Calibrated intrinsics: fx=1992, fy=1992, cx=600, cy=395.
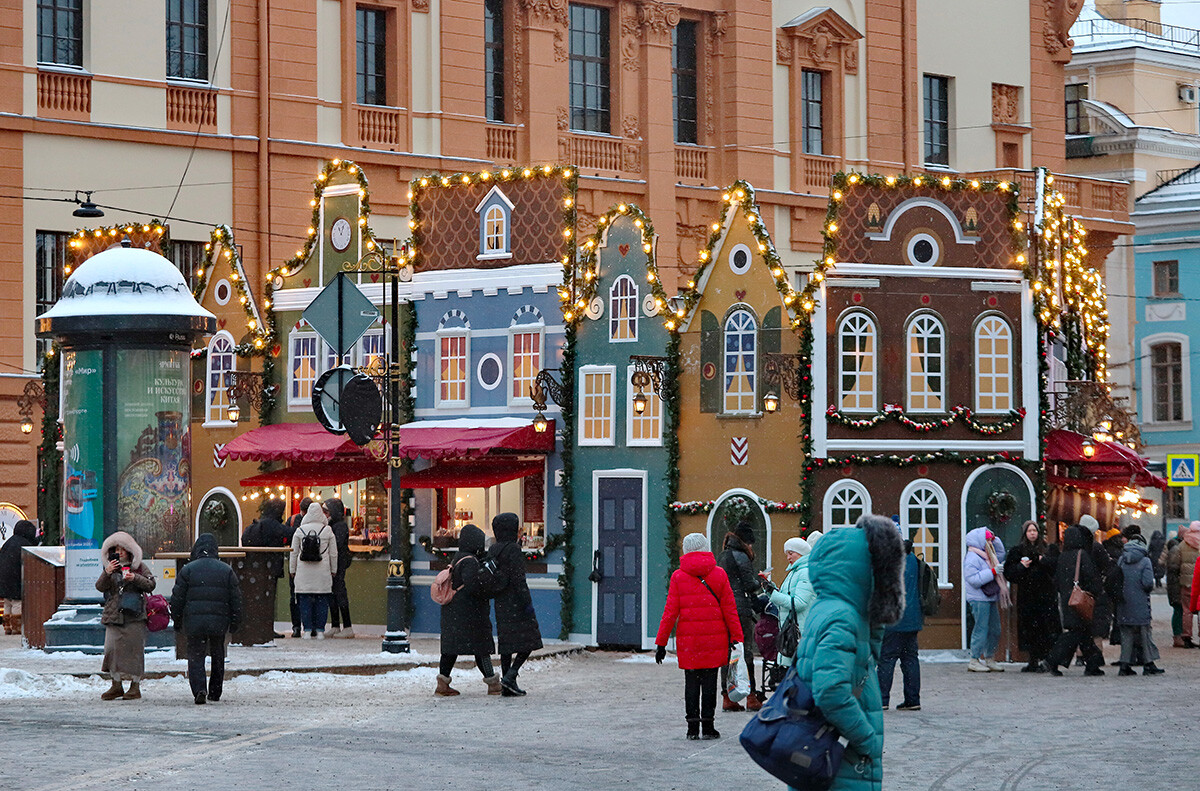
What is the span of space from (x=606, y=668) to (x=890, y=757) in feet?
29.9

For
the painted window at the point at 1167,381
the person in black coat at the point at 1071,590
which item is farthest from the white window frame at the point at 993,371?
the painted window at the point at 1167,381

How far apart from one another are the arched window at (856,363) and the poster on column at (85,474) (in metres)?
9.08

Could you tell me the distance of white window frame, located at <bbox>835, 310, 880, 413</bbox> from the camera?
82.3 feet

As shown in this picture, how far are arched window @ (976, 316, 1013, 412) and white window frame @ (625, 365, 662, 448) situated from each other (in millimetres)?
4160

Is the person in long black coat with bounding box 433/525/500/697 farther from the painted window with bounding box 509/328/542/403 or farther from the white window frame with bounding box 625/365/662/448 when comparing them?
the painted window with bounding box 509/328/542/403

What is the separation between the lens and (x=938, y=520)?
2517cm

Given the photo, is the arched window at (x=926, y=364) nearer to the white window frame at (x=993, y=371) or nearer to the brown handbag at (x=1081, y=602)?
the white window frame at (x=993, y=371)

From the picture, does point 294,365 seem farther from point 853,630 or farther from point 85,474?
point 853,630

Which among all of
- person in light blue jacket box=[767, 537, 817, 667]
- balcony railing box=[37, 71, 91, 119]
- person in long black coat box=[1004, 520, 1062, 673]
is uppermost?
balcony railing box=[37, 71, 91, 119]

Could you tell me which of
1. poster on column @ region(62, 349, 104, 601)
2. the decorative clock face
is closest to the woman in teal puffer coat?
poster on column @ region(62, 349, 104, 601)

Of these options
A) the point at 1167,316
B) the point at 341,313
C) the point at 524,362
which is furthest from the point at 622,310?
the point at 1167,316

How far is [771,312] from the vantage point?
83.6 feet

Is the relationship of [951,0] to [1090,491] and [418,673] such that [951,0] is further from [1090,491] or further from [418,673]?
[418,673]

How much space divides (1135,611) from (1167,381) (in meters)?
35.7
